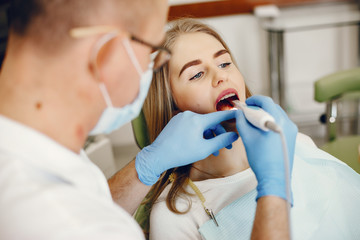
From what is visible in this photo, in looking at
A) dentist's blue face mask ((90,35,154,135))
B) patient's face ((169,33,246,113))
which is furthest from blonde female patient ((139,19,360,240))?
dentist's blue face mask ((90,35,154,135))

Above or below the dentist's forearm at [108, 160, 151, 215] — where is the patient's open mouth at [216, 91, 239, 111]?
above

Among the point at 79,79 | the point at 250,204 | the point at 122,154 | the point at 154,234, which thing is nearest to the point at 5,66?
the point at 79,79

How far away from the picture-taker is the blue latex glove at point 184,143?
1019 millimetres

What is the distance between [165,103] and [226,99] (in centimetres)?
26

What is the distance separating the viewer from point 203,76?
1214mm

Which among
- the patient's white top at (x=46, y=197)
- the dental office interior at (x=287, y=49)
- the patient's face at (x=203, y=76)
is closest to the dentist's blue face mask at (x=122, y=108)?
the patient's white top at (x=46, y=197)

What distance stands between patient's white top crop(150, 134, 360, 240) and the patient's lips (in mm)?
250

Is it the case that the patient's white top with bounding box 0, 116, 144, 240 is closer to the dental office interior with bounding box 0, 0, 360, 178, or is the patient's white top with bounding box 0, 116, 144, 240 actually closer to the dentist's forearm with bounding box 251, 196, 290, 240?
the dentist's forearm with bounding box 251, 196, 290, 240

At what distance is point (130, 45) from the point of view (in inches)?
26.2

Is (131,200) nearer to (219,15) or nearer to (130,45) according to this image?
(130,45)

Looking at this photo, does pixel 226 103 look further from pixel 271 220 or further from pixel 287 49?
pixel 287 49

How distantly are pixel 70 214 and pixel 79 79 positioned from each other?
25 cm

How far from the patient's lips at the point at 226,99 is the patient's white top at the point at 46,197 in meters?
0.64

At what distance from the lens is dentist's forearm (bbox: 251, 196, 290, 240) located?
743 mm
